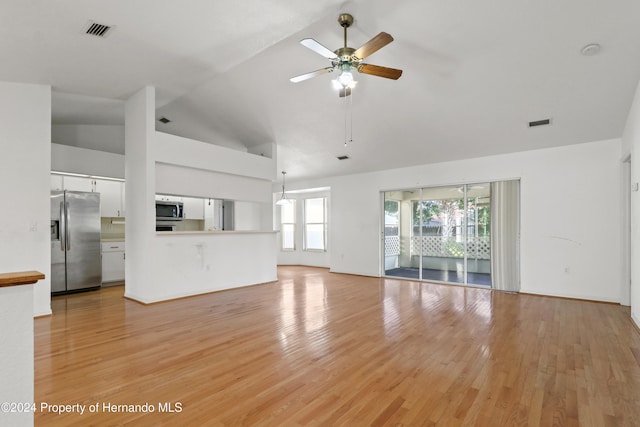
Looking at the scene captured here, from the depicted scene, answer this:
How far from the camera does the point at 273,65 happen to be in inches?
176

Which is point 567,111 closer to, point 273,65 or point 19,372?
point 273,65

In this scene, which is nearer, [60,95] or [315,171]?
[60,95]

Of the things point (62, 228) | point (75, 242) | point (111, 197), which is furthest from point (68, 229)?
point (111, 197)

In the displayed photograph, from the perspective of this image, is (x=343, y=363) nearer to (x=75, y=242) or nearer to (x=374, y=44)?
(x=374, y=44)

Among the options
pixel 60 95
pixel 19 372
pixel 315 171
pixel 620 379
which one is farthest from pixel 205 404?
pixel 315 171

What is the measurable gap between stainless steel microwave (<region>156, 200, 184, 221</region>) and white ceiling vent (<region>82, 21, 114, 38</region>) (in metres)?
3.84

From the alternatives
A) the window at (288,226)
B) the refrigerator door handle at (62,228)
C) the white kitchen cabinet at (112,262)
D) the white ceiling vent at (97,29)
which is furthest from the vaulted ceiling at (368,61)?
the window at (288,226)

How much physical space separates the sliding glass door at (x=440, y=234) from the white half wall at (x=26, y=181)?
6356mm

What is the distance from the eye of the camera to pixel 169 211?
6836 millimetres

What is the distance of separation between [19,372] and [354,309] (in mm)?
3707

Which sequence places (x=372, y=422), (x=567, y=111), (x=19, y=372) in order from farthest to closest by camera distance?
(x=567, y=111) < (x=372, y=422) < (x=19, y=372)

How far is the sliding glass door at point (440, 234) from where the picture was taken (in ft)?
20.4

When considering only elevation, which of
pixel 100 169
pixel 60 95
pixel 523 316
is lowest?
pixel 523 316

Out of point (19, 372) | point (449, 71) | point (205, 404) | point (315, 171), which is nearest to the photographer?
point (19, 372)
